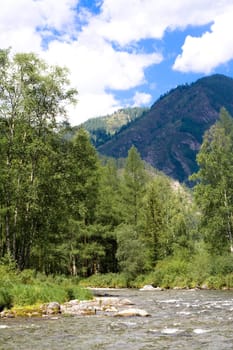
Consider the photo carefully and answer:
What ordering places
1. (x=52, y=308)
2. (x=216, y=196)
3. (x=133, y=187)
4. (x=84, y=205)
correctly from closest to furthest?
(x=52, y=308), (x=84, y=205), (x=216, y=196), (x=133, y=187)

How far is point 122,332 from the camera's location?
1616cm

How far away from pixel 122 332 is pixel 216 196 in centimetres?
3385

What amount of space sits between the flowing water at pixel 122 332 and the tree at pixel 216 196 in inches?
1052

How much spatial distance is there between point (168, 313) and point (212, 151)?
3132 cm

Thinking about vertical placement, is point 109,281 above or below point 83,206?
below

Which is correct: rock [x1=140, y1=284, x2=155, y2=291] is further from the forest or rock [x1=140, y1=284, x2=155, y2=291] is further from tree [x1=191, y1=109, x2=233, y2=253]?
tree [x1=191, y1=109, x2=233, y2=253]

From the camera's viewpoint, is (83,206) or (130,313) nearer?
(130,313)

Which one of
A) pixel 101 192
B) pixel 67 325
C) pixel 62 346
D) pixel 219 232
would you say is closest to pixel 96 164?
pixel 101 192

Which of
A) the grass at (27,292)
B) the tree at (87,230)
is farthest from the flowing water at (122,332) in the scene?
the tree at (87,230)

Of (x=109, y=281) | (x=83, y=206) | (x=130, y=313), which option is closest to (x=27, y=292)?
(x=130, y=313)

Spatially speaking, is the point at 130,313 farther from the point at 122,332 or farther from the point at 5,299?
the point at 5,299

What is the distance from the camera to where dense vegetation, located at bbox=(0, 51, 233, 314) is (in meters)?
32.9

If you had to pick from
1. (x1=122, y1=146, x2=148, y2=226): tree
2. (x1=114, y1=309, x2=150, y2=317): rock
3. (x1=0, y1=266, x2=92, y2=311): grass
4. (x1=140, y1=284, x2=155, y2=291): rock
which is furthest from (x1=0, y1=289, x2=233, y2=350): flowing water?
(x1=122, y1=146, x2=148, y2=226): tree

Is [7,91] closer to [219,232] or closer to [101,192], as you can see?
[219,232]
